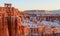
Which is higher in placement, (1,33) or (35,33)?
(1,33)

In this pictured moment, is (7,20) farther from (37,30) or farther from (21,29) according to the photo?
(37,30)

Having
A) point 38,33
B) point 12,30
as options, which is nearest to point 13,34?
point 12,30

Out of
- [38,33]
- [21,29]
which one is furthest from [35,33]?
[21,29]

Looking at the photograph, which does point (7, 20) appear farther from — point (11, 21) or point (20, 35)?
point (20, 35)

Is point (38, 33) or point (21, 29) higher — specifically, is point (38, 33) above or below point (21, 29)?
below

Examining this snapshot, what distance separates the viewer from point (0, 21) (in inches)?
142

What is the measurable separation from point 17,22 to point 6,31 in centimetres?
26

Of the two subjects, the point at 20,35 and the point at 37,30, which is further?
the point at 37,30

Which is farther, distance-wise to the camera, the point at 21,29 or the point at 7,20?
the point at 21,29

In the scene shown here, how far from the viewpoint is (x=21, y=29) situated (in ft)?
13.0

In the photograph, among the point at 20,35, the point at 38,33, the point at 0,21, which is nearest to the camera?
the point at 0,21

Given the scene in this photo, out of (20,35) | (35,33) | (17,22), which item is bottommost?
(35,33)

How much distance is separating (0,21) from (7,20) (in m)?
0.15

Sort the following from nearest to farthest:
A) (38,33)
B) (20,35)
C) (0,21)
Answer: (0,21) < (20,35) < (38,33)
